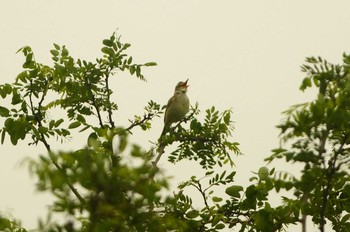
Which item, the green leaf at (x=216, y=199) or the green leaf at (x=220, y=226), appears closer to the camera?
the green leaf at (x=220, y=226)

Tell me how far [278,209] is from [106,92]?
285 cm

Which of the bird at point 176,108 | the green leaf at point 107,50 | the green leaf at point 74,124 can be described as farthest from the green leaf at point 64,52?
the bird at point 176,108

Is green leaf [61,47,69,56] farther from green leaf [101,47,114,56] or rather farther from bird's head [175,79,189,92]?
bird's head [175,79,189,92]

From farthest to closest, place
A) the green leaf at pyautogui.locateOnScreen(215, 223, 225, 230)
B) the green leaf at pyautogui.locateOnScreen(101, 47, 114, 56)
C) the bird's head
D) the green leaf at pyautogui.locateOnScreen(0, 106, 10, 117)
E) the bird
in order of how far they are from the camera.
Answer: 1. the bird's head
2. the bird
3. the green leaf at pyautogui.locateOnScreen(101, 47, 114, 56)
4. the green leaf at pyautogui.locateOnScreen(0, 106, 10, 117)
5. the green leaf at pyautogui.locateOnScreen(215, 223, 225, 230)

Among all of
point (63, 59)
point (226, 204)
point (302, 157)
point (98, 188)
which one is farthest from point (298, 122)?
point (63, 59)

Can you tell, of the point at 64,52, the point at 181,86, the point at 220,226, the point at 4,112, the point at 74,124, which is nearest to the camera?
the point at 220,226

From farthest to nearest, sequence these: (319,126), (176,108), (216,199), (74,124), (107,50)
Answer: (176,108), (107,50), (74,124), (216,199), (319,126)

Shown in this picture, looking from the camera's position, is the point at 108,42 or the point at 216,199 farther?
the point at 108,42

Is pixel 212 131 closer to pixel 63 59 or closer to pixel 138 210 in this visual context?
pixel 63 59

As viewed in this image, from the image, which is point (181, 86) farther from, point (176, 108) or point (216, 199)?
point (216, 199)

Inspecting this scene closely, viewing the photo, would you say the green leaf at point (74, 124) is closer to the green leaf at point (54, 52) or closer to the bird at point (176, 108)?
the green leaf at point (54, 52)

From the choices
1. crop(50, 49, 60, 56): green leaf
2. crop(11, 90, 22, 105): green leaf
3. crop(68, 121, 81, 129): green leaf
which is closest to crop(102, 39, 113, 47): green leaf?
crop(50, 49, 60, 56): green leaf

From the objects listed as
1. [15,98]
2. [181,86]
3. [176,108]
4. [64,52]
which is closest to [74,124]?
[15,98]

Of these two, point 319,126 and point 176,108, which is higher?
point 176,108
